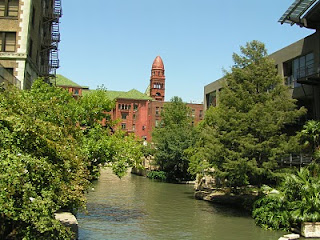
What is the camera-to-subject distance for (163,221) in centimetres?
2503

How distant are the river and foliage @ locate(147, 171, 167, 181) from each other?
2586cm

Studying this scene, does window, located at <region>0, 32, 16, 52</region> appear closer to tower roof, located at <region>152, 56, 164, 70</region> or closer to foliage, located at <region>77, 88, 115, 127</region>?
foliage, located at <region>77, 88, 115, 127</region>

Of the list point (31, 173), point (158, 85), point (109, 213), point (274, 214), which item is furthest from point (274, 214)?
point (158, 85)

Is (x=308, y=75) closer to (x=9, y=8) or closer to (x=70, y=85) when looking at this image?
(x=9, y=8)

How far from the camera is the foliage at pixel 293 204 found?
69.8ft

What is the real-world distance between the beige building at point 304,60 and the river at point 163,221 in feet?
33.8

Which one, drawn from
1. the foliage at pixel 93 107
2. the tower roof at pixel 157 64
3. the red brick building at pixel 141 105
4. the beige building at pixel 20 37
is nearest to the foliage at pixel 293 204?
the foliage at pixel 93 107

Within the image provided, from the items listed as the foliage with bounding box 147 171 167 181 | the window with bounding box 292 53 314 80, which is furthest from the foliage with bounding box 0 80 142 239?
the foliage with bounding box 147 171 167 181

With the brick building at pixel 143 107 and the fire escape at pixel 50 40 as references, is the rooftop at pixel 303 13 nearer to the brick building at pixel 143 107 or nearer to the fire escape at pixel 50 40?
the fire escape at pixel 50 40

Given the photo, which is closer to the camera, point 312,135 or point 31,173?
point 31,173

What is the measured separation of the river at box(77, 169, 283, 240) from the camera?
20734 mm

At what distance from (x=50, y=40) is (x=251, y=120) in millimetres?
22960

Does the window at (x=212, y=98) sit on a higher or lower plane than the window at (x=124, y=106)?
lower

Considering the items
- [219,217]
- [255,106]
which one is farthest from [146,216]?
[255,106]
